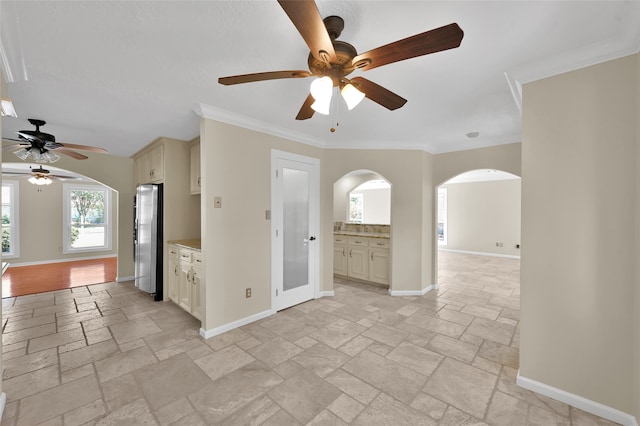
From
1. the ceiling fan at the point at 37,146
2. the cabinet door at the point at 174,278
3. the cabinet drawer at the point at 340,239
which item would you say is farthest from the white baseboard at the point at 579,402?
the ceiling fan at the point at 37,146

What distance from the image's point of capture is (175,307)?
12.6ft

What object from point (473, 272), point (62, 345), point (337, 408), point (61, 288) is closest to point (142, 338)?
point (62, 345)

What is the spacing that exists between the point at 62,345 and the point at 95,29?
3.02m

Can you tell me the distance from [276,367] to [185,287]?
1.87 m

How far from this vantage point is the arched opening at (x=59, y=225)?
20.8 feet

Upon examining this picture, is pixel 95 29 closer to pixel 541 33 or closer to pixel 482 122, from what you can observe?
pixel 541 33

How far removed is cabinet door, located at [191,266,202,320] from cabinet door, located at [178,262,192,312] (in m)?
0.10

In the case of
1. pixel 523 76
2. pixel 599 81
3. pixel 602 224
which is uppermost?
pixel 523 76

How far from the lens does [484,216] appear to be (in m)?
8.15

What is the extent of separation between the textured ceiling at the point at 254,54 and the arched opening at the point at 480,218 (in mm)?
5358

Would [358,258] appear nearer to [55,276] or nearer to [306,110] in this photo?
[306,110]

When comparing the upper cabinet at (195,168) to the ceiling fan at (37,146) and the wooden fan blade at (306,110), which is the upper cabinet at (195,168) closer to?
the ceiling fan at (37,146)

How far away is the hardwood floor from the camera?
15.6ft

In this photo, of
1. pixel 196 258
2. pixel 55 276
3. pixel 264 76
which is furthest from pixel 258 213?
pixel 55 276
